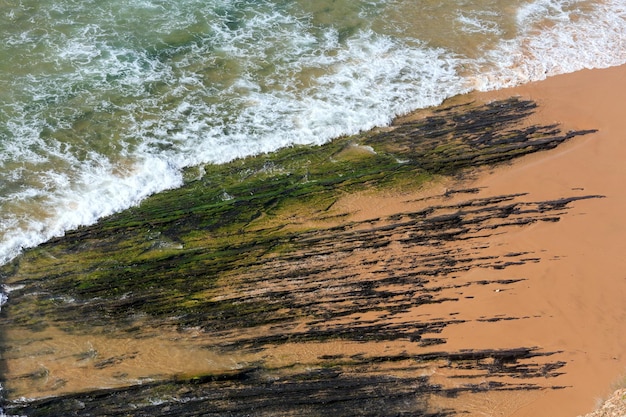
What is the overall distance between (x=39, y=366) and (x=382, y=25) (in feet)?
35.4

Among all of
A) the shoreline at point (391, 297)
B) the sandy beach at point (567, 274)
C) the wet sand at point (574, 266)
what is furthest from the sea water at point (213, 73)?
the sandy beach at point (567, 274)

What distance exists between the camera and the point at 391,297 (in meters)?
8.56

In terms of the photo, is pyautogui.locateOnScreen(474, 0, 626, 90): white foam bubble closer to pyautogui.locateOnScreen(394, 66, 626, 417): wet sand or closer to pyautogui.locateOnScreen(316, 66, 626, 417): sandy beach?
pyautogui.locateOnScreen(394, 66, 626, 417): wet sand

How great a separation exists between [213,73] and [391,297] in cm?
684

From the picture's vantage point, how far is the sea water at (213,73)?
34.7 feet

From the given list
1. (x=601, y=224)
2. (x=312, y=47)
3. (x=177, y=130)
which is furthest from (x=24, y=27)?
(x=601, y=224)

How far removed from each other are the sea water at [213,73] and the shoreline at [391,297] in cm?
113

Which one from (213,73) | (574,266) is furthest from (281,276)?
(213,73)

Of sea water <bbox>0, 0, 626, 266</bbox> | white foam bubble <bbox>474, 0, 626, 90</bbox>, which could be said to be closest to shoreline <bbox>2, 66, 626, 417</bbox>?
sea water <bbox>0, 0, 626, 266</bbox>

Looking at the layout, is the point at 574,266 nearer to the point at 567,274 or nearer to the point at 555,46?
the point at 567,274

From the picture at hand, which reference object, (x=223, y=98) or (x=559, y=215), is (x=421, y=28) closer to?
(x=223, y=98)

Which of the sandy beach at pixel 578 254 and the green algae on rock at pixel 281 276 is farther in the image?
the sandy beach at pixel 578 254

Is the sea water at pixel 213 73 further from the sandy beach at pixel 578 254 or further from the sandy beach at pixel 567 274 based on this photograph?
the sandy beach at pixel 567 274

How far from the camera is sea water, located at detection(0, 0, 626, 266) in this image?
34.7 ft
